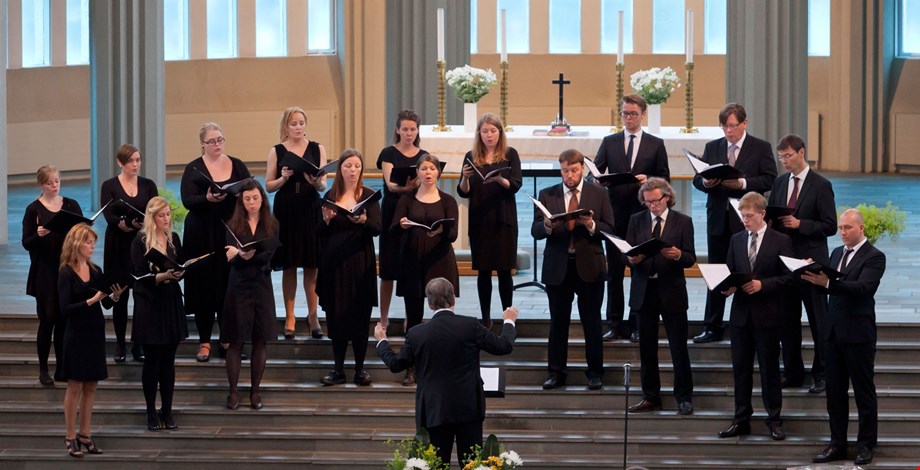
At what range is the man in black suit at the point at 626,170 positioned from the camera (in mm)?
9312

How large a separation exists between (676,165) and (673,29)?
396 inches

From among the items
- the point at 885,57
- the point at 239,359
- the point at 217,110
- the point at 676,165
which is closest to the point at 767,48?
the point at 676,165

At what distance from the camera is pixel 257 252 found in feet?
28.5

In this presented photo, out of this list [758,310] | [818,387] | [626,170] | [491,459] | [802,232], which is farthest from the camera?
[626,170]

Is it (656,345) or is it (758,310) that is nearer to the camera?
(758,310)

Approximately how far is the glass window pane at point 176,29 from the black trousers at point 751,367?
1304cm

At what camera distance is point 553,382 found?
895 cm

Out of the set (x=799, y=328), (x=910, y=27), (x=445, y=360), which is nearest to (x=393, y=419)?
(x=445, y=360)

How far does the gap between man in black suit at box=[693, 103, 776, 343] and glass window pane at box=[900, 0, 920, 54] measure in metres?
11.5

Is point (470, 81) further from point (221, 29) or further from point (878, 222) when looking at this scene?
point (221, 29)

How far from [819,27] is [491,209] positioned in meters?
12.5

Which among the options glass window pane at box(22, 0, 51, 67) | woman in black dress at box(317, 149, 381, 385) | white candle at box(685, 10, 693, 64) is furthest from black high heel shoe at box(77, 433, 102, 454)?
glass window pane at box(22, 0, 51, 67)

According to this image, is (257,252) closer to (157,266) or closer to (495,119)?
(157,266)

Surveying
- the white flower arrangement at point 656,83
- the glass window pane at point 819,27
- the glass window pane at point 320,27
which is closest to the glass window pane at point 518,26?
the glass window pane at point 320,27
